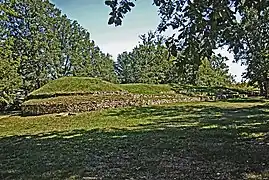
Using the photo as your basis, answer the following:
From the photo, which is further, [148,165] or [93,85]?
[93,85]

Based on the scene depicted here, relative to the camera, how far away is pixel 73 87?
93.9 ft

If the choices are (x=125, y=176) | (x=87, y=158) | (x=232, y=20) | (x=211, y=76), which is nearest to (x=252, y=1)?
(x=232, y=20)

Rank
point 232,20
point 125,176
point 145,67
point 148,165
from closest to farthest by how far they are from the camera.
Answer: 1. point 232,20
2. point 125,176
3. point 148,165
4. point 145,67

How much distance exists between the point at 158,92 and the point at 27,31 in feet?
51.5

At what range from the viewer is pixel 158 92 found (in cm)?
3231

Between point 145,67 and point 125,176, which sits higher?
point 145,67

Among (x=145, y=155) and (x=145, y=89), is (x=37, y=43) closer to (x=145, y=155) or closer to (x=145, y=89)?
(x=145, y=89)

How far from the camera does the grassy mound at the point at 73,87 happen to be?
2781 centimetres

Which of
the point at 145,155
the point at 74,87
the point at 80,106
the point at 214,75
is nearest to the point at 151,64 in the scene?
the point at 214,75

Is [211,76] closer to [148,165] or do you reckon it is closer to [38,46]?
[38,46]

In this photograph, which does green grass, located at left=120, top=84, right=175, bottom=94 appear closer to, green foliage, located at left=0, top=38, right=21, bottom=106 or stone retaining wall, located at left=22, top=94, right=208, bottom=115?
stone retaining wall, located at left=22, top=94, right=208, bottom=115

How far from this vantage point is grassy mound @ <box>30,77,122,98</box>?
91.2ft

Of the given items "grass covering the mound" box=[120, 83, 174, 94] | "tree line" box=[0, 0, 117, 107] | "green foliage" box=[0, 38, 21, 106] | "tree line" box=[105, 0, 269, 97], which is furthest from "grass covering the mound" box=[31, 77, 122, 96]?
"tree line" box=[105, 0, 269, 97]

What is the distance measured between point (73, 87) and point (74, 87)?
0.28 ft
